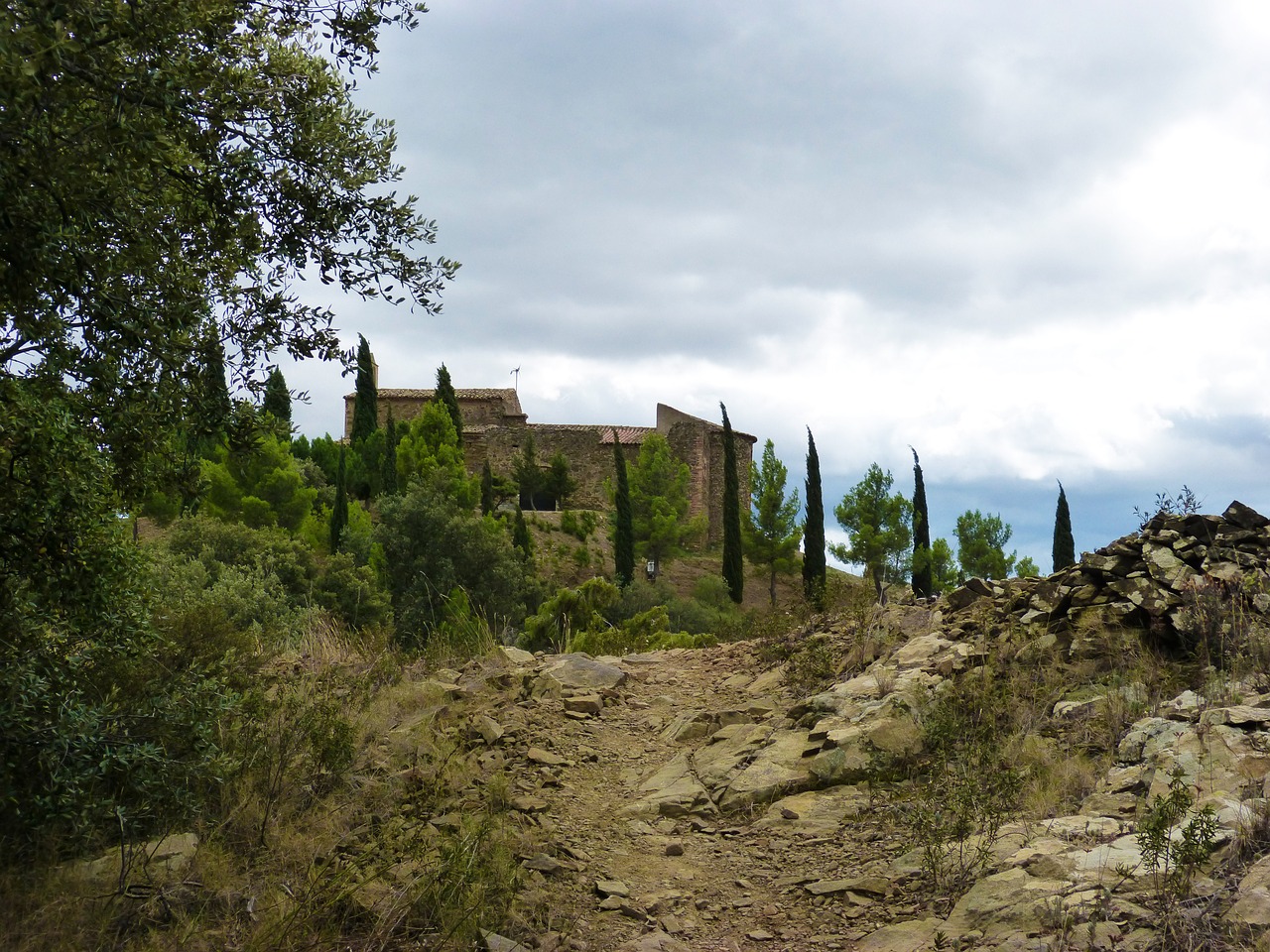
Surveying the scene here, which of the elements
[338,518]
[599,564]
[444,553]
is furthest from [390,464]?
[444,553]

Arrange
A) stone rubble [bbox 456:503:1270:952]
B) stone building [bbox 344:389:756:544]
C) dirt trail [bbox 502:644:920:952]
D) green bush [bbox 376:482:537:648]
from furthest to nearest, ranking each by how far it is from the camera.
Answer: stone building [bbox 344:389:756:544] < green bush [bbox 376:482:537:648] < dirt trail [bbox 502:644:920:952] < stone rubble [bbox 456:503:1270:952]

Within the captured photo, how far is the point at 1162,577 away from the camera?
28.1ft

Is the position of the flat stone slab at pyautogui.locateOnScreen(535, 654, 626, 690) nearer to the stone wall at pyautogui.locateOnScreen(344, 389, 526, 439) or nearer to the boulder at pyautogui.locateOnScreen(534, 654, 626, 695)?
the boulder at pyautogui.locateOnScreen(534, 654, 626, 695)

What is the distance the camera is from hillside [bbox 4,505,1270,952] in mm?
5035

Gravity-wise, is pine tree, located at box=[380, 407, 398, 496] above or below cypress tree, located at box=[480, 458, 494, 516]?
above

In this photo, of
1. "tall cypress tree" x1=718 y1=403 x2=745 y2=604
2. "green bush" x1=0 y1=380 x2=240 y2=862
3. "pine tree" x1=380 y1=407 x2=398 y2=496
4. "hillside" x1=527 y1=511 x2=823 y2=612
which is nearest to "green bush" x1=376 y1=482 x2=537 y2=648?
"pine tree" x1=380 y1=407 x2=398 y2=496

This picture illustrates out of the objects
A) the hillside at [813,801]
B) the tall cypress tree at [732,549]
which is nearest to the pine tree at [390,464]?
the tall cypress tree at [732,549]

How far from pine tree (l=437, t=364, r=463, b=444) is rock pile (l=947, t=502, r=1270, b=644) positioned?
3775cm

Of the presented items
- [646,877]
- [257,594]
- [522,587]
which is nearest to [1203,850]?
[646,877]

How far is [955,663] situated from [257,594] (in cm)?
1168

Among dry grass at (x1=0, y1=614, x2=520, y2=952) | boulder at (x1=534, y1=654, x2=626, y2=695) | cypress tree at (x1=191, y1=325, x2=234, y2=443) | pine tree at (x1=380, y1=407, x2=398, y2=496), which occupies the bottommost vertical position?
dry grass at (x1=0, y1=614, x2=520, y2=952)

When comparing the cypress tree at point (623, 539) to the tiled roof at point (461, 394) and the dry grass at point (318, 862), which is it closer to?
the tiled roof at point (461, 394)

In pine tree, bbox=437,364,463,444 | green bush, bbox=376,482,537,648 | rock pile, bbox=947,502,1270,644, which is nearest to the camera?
rock pile, bbox=947,502,1270,644

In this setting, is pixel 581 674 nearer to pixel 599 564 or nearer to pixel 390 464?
pixel 390 464
